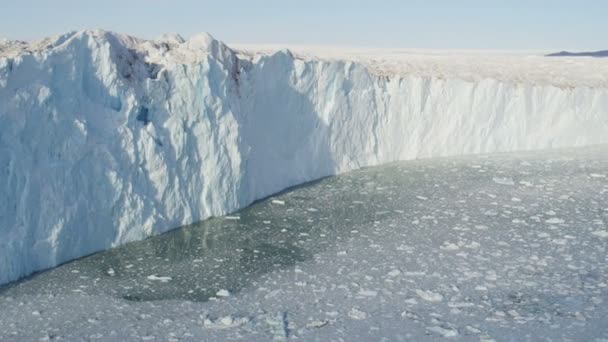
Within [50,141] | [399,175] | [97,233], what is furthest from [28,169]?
[399,175]

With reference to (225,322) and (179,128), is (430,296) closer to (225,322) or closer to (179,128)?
(225,322)

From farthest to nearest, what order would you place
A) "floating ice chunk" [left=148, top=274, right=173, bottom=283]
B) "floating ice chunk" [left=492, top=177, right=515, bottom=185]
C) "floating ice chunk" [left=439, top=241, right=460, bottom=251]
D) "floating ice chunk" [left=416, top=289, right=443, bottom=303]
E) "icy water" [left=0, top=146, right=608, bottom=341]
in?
1. "floating ice chunk" [left=492, top=177, right=515, bottom=185]
2. "floating ice chunk" [left=439, top=241, right=460, bottom=251]
3. "floating ice chunk" [left=148, top=274, right=173, bottom=283]
4. "floating ice chunk" [left=416, top=289, right=443, bottom=303]
5. "icy water" [left=0, top=146, right=608, bottom=341]

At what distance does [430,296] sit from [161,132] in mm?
3736

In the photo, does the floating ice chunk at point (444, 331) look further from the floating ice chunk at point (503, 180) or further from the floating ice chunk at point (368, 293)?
the floating ice chunk at point (503, 180)

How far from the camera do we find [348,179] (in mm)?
9773

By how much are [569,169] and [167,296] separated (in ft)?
26.9

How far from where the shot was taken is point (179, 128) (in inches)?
279

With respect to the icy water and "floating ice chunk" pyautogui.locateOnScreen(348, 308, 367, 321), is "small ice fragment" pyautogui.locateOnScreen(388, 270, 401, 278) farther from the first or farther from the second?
"floating ice chunk" pyautogui.locateOnScreen(348, 308, 367, 321)

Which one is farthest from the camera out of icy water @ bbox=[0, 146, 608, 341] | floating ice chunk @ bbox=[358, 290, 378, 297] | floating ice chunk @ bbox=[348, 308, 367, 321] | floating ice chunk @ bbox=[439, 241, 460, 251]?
floating ice chunk @ bbox=[439, 241, 460, 251]

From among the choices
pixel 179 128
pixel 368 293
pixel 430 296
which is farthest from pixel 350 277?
pixel 179 128

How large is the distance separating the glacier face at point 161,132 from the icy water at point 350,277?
14.0 inches

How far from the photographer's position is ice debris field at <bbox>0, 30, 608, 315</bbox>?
18.4ft

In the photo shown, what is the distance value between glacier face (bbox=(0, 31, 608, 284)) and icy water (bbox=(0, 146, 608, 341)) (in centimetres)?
36

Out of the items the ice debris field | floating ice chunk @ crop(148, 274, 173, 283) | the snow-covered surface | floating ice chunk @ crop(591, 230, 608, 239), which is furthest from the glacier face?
floating ice chunk @ crop(591, 230, 608, 239)
